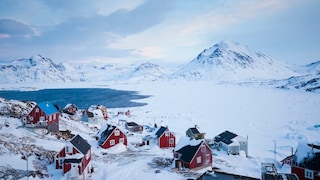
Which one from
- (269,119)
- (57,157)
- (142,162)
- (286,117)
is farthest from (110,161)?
(286,117)

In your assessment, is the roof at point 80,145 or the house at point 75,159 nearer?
the house at point 75,159

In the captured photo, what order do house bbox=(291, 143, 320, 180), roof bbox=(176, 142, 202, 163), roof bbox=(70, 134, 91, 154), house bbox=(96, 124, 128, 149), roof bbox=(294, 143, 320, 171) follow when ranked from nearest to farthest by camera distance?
house bbox=(291, 143, 320, 180), roof bbox=(294, 143, 320, 171), roof bbox=(70, 134, 91, 154), roof bbox=(176, 142, 202, 163), house bbox=(96, 124, 128, 149)

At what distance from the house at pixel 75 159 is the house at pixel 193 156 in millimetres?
11964

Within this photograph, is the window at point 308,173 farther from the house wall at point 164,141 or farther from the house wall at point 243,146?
the house wall at point 164,141

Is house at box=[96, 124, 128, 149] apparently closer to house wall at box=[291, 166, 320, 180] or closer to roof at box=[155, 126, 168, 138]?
roof at box=[155, 126, 168, 138]

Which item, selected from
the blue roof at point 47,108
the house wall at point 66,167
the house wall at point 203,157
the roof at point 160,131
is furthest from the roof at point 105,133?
the house wall at point 203,157

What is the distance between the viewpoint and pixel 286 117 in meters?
82.1

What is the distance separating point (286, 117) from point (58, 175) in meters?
72.2

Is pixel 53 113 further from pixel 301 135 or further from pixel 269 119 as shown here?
pixel 269 119

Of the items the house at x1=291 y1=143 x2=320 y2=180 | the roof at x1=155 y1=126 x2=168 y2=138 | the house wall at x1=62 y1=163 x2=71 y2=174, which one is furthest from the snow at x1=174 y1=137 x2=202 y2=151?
the house wall at x1=62 y1=163 x2=71 y2=174

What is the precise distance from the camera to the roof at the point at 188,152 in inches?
1409

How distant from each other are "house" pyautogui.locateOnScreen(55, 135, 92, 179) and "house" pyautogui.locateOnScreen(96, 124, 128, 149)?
35.8 feet

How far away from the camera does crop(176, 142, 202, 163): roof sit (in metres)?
35.8

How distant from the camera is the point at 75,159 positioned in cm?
3061
